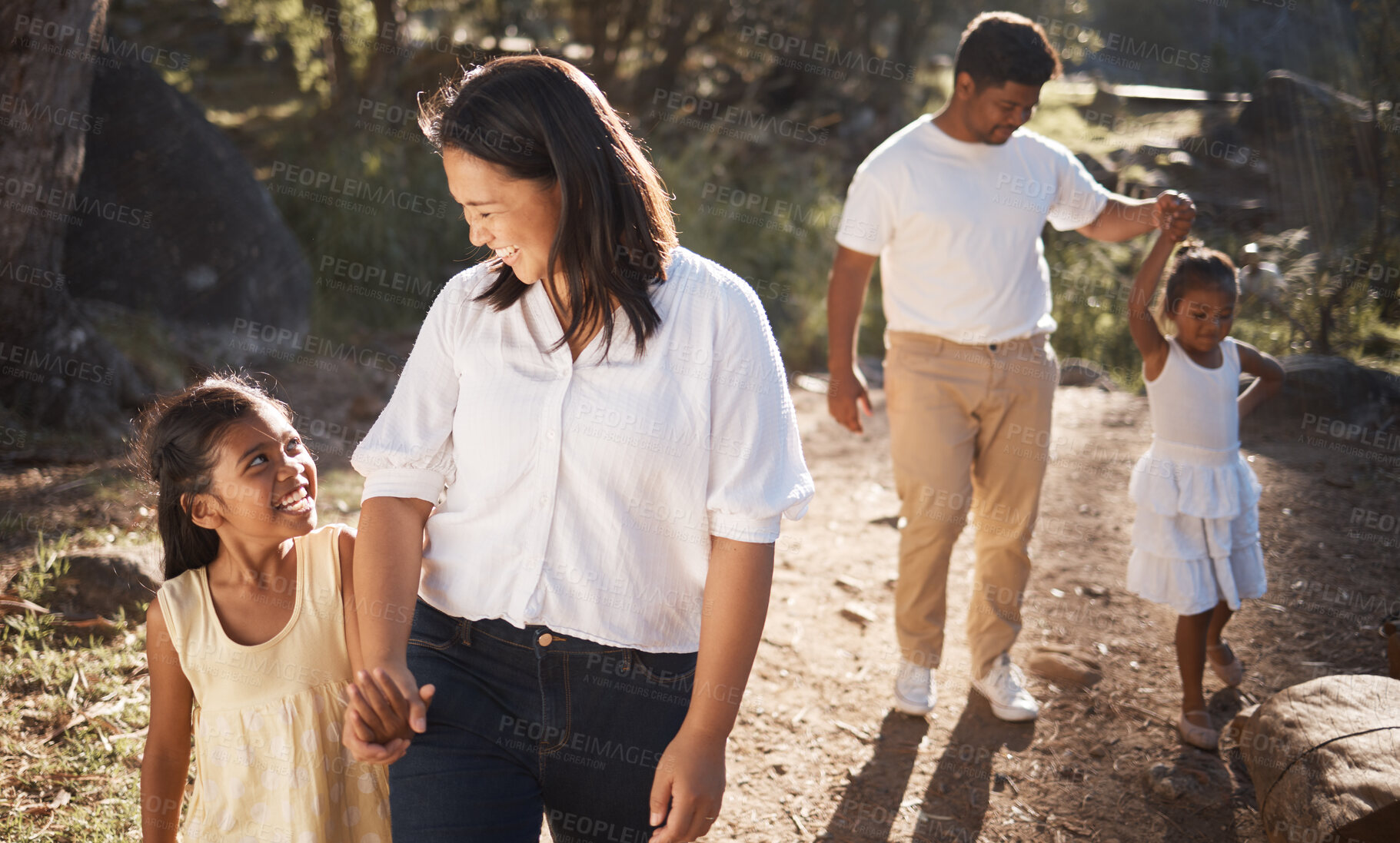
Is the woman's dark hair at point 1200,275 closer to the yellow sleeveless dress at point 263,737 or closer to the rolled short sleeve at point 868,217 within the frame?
the rolled short sleeve at point 868,217

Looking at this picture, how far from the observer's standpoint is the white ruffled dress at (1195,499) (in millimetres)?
3229

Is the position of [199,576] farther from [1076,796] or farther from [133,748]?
[1076,796]

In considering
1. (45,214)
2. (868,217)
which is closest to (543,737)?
(868,217)

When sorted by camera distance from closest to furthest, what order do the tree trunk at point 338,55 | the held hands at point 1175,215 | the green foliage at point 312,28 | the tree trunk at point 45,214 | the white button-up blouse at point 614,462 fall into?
the white button-up blouse at point 614,462 → the held hands at point 1175,215 → the tree trunk at point 45,214 → the tree trunk at point 338,55 → the green foliage at point 312,28

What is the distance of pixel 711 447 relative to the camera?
1.70 meters

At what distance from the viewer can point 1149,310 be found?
10.6ft

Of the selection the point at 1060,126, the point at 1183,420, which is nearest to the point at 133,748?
the point at 1183,420

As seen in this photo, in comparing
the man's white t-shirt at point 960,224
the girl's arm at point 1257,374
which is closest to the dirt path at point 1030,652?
the girl's arm at point 1257,374

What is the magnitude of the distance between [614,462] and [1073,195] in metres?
2.43

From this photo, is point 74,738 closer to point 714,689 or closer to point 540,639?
point 540,639

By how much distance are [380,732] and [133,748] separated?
1.86 m

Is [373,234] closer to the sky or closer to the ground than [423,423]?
closer to the sky

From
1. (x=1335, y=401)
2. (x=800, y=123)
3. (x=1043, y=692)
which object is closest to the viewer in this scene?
Result: (x=1043, y=692)

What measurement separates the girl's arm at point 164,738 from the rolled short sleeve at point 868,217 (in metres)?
2.27
